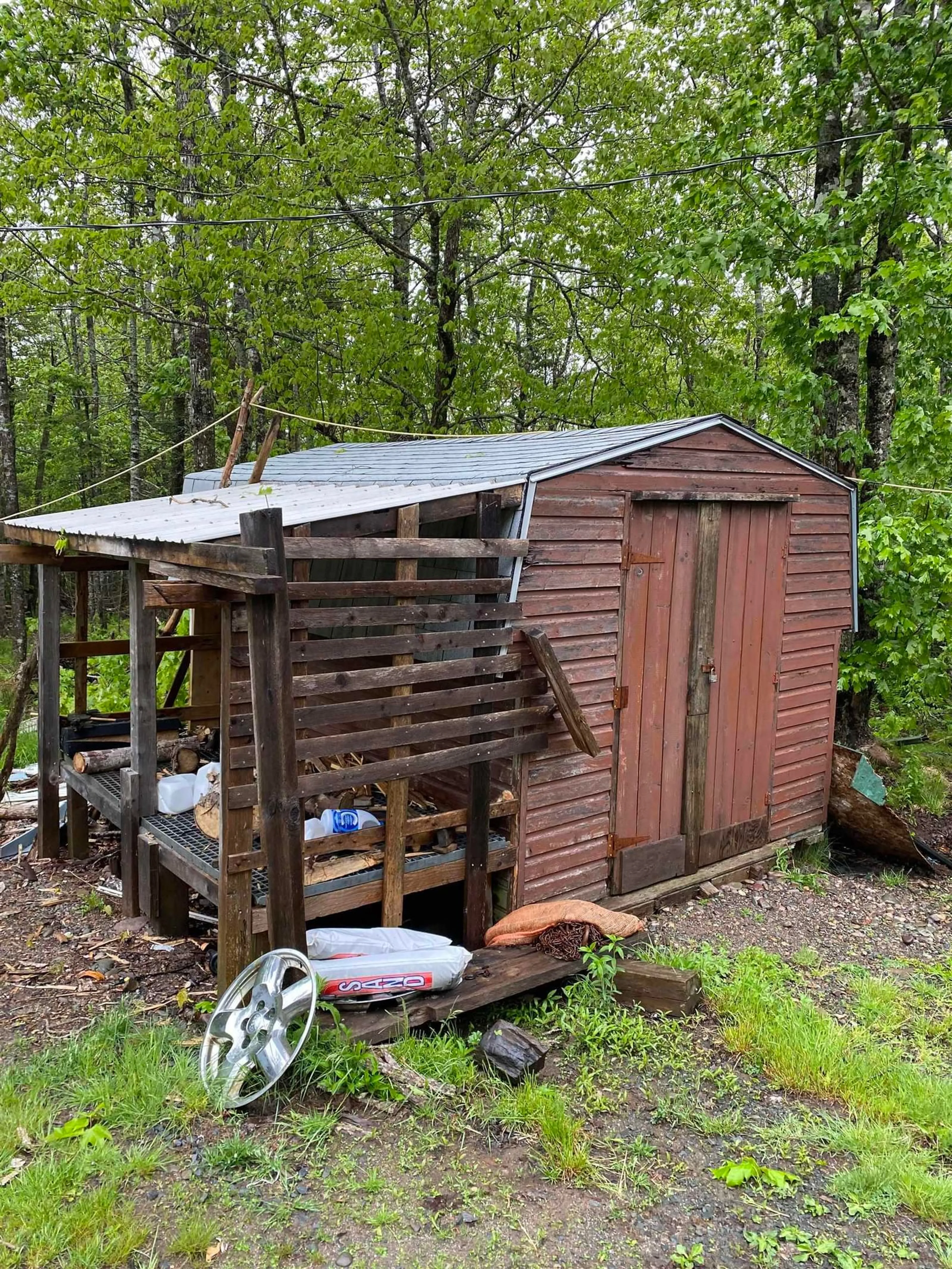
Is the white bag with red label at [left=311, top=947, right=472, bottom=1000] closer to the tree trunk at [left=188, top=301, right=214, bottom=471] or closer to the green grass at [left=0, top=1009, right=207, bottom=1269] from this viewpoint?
the green grass at [left=0, top=1009, right=207, bottom=1269]

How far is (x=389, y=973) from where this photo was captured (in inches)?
173

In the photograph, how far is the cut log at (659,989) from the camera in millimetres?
4801

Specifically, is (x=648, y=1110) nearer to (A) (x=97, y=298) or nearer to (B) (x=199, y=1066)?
(B) (x=199, y=1066)

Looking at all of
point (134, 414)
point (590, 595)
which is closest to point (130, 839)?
point (590, 595)

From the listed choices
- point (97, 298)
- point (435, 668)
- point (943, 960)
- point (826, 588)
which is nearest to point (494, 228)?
point (97, 298)

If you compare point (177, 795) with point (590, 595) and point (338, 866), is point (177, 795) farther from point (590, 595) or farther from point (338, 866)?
point (590, 595)

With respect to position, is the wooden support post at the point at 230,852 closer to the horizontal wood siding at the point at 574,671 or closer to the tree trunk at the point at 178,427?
the horizontal wood siding at the point at 574,671

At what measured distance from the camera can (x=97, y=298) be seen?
11.5m

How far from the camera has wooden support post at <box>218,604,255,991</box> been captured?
4.08m

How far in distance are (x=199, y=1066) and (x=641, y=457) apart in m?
4.31

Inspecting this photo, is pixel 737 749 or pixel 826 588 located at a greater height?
pixel 826 588

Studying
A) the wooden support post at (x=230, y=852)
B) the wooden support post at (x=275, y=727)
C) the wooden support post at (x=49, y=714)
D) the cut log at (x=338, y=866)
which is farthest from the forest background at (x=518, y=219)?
the wooden support post at (x=230, y=852)

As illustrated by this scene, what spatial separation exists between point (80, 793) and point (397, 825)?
115 inches

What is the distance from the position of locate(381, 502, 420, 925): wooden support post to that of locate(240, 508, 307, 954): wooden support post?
801 mm
